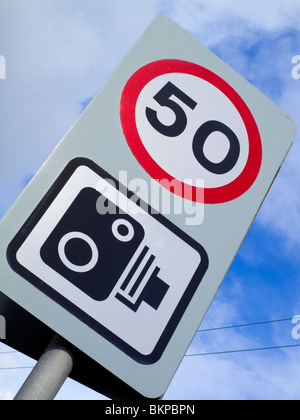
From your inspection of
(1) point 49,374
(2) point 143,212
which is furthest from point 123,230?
(1) point 49,374

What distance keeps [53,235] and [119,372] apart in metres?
0.22

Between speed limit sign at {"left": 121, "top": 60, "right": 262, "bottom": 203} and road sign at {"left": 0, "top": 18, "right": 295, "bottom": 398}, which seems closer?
road sign at {"left": 0, "top": 18, "right": 295, "bottom": 398}

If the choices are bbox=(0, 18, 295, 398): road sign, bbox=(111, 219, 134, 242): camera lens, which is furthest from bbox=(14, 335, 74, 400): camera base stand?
bbox=(111, 219, 134, 242): camera lens

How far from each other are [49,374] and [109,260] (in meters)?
0.19

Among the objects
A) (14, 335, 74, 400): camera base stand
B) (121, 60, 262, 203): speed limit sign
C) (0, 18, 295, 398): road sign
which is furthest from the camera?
(121, 60, 262, 203): speed limit sign

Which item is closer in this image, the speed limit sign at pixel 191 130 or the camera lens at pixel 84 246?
the camera lens at pixel 84 246

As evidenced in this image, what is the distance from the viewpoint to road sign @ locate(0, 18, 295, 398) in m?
0.59

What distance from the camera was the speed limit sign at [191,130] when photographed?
771mm

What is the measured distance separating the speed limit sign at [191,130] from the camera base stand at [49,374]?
337 mm

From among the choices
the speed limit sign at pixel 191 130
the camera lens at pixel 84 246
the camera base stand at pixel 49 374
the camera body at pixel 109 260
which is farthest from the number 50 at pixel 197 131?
the camera base stand at pixel 49 374

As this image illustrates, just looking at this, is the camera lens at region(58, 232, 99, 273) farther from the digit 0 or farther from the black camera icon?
the digit 0

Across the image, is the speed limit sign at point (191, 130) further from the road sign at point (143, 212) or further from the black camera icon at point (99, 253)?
the black camera icon at point (99, 253)

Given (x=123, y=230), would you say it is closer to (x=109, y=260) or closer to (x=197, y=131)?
(x=109, y=260)

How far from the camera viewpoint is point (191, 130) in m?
0.84
